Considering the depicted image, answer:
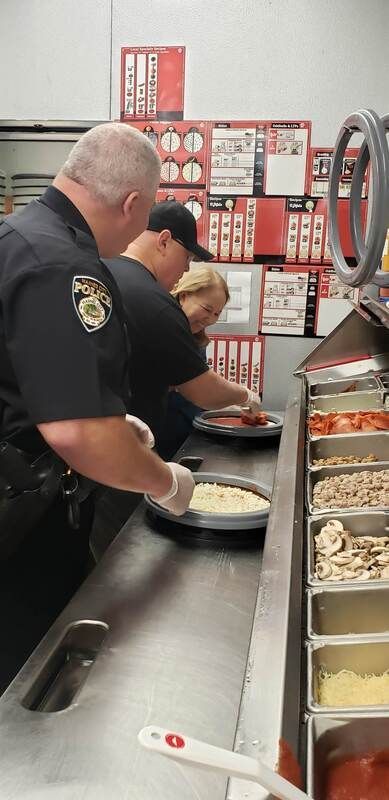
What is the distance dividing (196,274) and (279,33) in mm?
1465

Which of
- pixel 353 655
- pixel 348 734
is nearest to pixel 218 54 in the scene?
pixel 353 655

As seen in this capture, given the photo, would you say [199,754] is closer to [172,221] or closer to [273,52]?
[172,221]

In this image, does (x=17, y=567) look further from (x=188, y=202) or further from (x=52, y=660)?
(x=188, y=202)

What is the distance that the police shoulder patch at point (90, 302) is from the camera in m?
1.46

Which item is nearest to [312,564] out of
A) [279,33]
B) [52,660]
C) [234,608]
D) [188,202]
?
[234,608]

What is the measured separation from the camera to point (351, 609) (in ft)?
4.36

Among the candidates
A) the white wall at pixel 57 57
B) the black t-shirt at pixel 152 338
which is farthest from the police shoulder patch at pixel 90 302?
the white wall at pixel 57 57

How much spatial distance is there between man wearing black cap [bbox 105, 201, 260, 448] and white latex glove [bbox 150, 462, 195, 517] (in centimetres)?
66

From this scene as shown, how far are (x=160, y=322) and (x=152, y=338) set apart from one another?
68mm

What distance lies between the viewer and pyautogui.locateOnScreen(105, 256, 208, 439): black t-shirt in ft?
7.86

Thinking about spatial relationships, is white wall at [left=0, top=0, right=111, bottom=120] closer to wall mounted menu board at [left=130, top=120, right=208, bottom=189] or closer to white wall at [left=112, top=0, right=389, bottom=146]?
white wall at [left=112, top=0, right=389, bottom=146]

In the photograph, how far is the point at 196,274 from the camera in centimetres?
320

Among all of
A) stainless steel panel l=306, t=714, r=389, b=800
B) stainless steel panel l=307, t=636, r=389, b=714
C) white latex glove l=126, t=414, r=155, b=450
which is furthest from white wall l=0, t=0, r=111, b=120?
stainless steel panel l=306, t=714, r=389, b=800

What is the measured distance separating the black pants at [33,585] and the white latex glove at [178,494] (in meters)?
0.37
